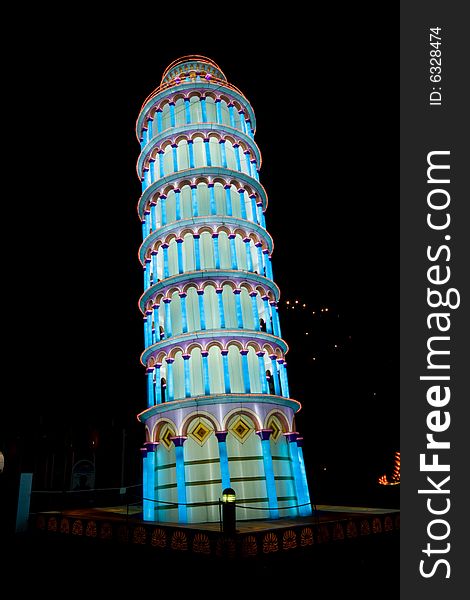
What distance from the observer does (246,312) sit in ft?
87.9

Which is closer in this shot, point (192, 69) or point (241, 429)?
point (241, 429)

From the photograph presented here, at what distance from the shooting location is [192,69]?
113 ft

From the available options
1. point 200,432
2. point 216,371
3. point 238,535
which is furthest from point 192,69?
point 238,535

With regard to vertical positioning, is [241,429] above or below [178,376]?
below

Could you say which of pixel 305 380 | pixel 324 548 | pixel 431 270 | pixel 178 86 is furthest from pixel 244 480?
pixel 178 86

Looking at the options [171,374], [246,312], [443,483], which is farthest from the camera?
[246,312]

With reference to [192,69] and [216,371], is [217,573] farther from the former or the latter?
[192,69]

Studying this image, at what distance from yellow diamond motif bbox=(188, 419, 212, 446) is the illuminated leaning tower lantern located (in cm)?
5

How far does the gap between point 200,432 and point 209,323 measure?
19.7ft

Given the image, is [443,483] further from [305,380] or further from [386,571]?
[305,380]

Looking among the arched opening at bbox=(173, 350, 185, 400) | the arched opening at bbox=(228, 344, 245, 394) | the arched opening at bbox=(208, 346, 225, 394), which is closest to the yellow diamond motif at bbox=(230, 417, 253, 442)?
the arched opening at bbox=(228, 344, 245, 394)

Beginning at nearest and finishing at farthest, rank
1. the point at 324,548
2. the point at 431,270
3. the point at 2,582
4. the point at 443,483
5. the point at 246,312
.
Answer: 1. the point at 443,483
2. the point at 431,270
3. the point at 2,582
4. the point at 324,548
5. the point at 246,312

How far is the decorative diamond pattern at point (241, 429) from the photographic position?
76.9ft

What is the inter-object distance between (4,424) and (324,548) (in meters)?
29.2
